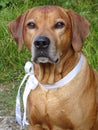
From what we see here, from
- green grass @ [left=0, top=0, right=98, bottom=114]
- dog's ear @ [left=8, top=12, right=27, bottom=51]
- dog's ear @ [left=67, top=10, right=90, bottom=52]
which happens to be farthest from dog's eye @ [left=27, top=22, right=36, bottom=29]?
green grass @ [left=0, top=0, right=98, bottom=114]

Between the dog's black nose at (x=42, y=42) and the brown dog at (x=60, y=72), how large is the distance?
0.22 ft

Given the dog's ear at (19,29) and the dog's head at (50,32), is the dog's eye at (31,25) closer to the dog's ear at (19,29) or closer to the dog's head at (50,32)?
the dog's head at (50,32)

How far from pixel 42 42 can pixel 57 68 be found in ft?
1.33

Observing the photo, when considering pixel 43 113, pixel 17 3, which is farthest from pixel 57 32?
pixel 17 3

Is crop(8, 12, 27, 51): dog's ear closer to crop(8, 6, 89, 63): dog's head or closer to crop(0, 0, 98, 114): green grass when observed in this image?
crop(8, 6, 89, 63): dog's head

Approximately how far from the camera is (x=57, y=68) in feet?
15.1

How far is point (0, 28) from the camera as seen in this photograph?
7504 millimetres

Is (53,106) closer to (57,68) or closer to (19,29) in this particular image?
(57,68)

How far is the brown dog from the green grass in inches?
56.1

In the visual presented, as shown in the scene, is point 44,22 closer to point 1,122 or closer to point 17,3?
point 1,122

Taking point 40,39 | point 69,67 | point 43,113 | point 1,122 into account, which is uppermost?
point 40,39

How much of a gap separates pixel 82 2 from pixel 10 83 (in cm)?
192

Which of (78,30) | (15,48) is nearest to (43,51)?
(78,30)

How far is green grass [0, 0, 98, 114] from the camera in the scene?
6602 millimetres
